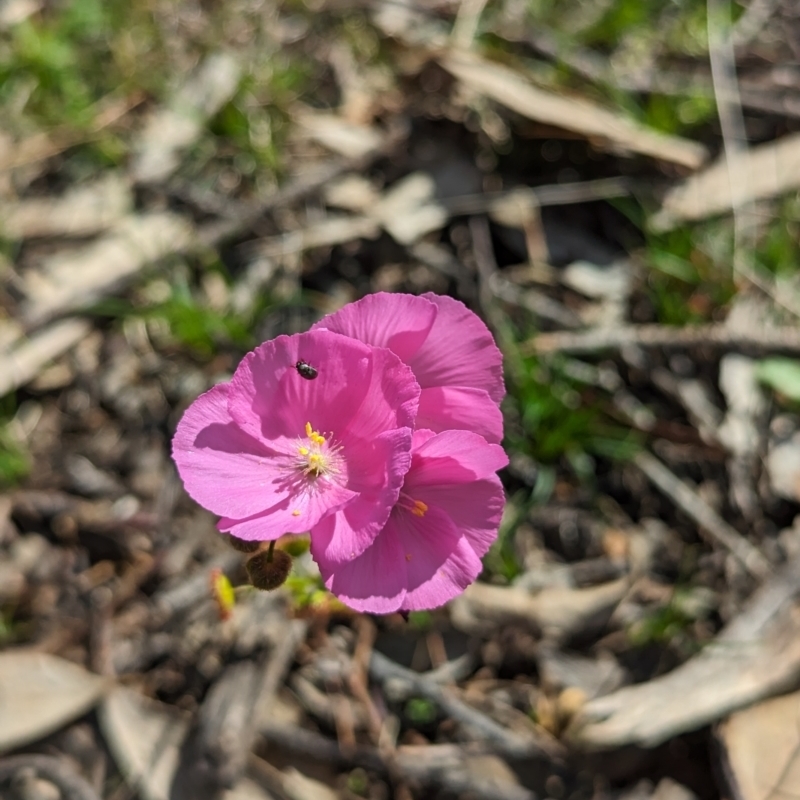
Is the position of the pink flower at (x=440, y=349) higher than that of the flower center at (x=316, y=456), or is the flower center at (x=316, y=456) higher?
the pink flower at (x=440, y=349)

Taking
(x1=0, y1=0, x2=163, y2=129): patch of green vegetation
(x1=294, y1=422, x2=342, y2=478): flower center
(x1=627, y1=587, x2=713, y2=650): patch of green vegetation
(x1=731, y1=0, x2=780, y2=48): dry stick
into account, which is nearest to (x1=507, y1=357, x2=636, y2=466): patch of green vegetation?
(x1=627, y1=587, x2=713, y2=650): patch of green vegetation

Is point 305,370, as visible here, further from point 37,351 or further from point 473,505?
point 37,351

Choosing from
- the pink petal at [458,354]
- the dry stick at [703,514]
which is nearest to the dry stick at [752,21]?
the dry stick at [703,514]

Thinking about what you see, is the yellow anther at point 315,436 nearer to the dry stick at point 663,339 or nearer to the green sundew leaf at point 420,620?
the green sundew leaf at point 420,620

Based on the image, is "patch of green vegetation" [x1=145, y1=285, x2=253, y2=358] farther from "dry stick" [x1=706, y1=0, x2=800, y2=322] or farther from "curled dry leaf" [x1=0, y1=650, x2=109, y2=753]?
"dry stick" [x1=706, y1=0, x2=800, y2=322]

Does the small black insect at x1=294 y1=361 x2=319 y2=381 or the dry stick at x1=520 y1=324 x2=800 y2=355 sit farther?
the dry stick at x1=520 y1=324 x2=800 y2=355

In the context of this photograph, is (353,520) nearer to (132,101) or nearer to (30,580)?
(30,580)
